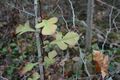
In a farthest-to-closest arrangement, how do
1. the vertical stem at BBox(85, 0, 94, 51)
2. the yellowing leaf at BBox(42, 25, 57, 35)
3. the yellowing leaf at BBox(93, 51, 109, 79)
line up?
the vertical stem at BBox(85, 0, 94, 51) < the yellowing leaf at BBox(93, 51, 109, 79) < the yellowing leaf at BBox(42, 25, 57, 35)

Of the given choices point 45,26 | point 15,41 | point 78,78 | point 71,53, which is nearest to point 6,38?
point 15,41

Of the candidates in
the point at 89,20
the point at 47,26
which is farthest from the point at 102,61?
the point at 47,26

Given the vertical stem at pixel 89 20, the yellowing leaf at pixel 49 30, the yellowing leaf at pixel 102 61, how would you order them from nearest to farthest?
the yellowing leaf at pixel 49 30
the yellowing leaf at pixel 102 61
the vertical stem at pixel 89 20

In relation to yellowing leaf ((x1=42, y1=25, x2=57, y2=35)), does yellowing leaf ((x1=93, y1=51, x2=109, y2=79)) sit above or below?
below

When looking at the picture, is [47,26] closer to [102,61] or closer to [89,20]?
[102,61]

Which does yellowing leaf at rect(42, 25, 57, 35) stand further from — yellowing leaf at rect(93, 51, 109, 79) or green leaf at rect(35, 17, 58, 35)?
yellowing leaf at rect(93, 51, 109, 79)

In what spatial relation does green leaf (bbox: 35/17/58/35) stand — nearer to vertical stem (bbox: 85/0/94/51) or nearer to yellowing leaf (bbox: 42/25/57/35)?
yellowing leaf (bbox: 42/25/57/35)

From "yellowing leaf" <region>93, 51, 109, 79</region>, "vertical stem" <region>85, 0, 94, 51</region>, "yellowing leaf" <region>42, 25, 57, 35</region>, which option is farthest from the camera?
"vertical stem" <region>85, 0, 94, 51</region>

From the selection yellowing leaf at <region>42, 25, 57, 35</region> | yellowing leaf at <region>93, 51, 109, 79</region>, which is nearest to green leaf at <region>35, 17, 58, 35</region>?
yellowing leaf at <region>42, 25, 57, 35</region>

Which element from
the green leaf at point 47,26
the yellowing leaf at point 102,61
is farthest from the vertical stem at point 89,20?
the green leaf at point 47,26

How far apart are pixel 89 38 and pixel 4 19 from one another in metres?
1.42

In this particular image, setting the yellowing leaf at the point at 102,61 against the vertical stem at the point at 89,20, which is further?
the vertical stem at the point at 89,20

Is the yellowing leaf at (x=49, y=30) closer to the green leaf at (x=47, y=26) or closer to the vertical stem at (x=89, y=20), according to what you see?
the green leaf at (x=47, y=26)

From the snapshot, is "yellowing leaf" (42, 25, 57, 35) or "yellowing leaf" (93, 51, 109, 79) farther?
"yellowing leaf" (93, 51, 109, 79)
